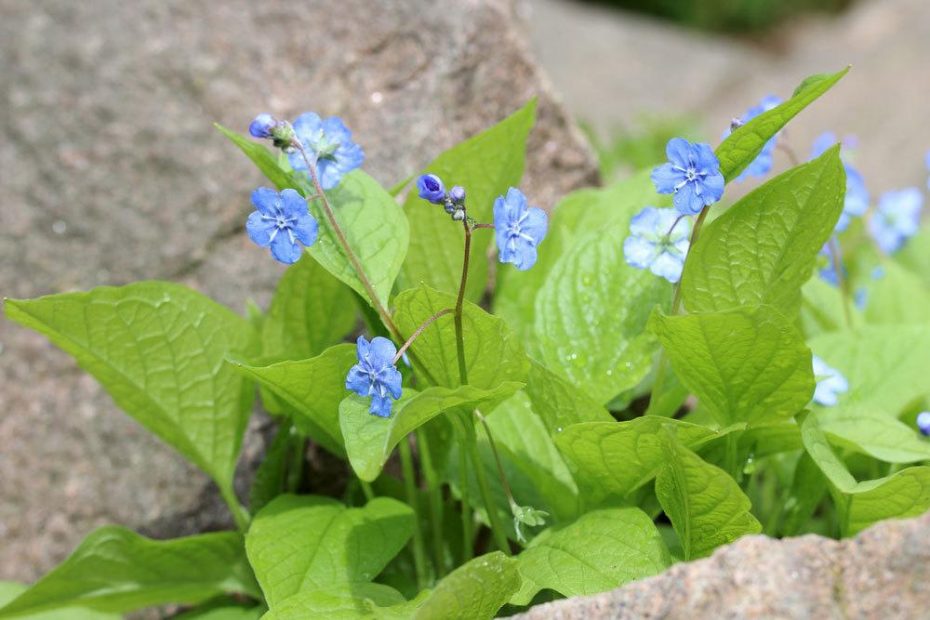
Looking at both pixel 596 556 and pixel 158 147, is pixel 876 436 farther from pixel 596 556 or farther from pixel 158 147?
pixel 158 147

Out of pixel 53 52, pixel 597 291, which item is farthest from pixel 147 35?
pixel 597 291

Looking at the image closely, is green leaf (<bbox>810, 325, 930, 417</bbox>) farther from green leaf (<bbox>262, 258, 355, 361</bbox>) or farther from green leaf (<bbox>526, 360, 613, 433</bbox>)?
green leaf (<bbox>262, 258, 355, 361</bbox>)

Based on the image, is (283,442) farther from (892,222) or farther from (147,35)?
(892,222)

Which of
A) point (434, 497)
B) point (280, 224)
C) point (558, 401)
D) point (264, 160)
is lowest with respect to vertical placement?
point (434, 497)

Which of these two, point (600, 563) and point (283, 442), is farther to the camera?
point (283, 442)

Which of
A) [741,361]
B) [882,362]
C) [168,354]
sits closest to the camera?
[741,361]

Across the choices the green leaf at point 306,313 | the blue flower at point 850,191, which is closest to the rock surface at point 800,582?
the green leaf at point 306,313

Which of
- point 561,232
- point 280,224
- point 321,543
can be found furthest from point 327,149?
point 561,232

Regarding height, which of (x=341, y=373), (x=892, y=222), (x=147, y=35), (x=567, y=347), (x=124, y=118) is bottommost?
(x=892, y=222)
